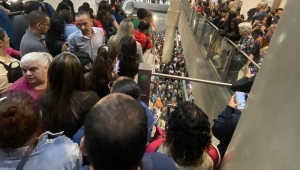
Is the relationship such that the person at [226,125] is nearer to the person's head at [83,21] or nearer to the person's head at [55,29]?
the person's head at [83,21]

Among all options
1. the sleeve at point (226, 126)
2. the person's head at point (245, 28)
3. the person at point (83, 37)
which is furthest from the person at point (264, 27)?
the person at point (83, 37)

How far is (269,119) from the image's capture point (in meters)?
0.89

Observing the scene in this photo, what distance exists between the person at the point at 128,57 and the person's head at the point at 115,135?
2013 millimetres

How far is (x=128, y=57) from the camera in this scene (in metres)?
2.81

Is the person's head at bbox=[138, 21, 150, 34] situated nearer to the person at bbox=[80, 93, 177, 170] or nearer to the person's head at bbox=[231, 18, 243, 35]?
the person's head at bbox=[231, 18, 243, 35]

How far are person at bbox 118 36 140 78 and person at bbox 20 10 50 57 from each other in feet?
3.54

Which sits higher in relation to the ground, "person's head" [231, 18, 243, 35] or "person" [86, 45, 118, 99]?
"person's head" [231, 18, 243, 35]

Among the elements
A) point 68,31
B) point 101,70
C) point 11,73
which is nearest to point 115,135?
point 101,70

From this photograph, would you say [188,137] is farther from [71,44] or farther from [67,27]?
[67,27]

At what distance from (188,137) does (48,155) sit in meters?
0.85

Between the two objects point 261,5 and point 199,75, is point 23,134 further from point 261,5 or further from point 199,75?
point 261,5

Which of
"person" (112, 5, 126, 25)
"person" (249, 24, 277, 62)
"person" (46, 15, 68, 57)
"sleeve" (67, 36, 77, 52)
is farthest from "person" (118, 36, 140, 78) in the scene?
"person" (112, 5, 126, 25)

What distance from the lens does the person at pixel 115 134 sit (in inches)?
29.3

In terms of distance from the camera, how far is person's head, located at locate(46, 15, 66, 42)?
2.82m
